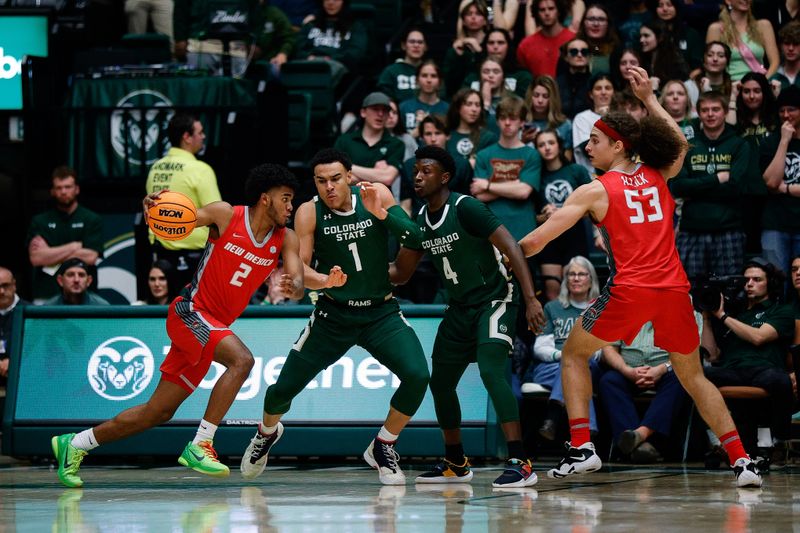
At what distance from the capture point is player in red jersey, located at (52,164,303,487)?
9.17 meters

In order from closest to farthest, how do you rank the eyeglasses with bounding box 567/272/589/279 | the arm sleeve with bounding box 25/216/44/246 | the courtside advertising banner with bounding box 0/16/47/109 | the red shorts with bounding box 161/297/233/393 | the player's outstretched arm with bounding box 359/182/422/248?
the player's outstretched arm with bounding box 359/182/422/248
the red shorts with bounding box 161/297/233/393
the eyeglasses with bounding box 567/272/589/279
the arm sleeve with bounding box 25/216/44/246
the courtside advertising banner with bounding box 0/16/47/109

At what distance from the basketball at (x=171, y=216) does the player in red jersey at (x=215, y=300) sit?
0.09m

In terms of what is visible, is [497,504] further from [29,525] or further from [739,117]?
[739,117]

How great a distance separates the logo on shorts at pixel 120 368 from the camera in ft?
36.9

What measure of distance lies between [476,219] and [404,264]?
766 millimetres

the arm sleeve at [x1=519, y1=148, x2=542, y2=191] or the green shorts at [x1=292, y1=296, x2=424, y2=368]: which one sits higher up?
the arm sleeve at [x1=519, y1=148, x2=542, y2=191]

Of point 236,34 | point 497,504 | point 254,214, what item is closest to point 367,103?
point 236,34

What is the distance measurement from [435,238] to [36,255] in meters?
5.88

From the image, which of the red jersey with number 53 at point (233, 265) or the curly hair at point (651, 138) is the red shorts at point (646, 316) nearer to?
the curly hair at point (651, 138)

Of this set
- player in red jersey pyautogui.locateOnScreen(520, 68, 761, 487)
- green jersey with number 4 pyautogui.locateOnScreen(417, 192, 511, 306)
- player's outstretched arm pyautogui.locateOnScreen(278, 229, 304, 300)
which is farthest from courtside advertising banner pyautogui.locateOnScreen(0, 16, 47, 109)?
player in red jersey pyautogui.locateOnScreen(520, 68, 761, 487)

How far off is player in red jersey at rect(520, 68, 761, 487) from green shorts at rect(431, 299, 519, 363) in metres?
0.47

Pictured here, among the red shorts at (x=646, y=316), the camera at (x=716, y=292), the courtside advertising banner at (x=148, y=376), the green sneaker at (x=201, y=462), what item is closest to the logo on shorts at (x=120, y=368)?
the courtside advertising banner at (x=148, y=376)

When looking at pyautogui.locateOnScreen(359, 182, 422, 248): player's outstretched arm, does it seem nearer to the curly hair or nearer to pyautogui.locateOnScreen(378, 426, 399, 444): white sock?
pyautogui.locateOnScreen(378, 426, 399, 444): white sock

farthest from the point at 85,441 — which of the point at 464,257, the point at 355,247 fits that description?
the point at 464,257
